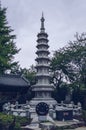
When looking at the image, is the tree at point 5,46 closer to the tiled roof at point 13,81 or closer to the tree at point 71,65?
the tiled roof at point 13,81

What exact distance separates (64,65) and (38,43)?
7.67 m

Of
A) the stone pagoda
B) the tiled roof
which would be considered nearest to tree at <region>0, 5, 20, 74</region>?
the tiled roof

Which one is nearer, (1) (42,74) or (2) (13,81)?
(2) (13,81)

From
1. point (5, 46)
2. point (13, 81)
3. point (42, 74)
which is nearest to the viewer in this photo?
point (5, 46)

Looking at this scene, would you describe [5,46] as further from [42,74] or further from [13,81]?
[42,74]

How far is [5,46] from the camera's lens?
26625 mm

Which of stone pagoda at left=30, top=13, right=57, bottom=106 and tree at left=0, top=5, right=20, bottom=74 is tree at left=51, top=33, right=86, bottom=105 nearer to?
stone pagoda at left=30, top=13, right=57, bottom=106

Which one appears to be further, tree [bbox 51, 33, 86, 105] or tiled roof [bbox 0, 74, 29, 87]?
tree [bbox 51, 33, 86, 105]

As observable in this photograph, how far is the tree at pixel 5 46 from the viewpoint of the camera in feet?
84.4

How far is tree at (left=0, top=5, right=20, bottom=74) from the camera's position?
84.4 feet

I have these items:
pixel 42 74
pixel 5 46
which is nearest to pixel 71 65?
pixel 42 74

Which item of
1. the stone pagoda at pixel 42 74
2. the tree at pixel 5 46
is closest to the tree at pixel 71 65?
the stone pagoda at pixel 42 74

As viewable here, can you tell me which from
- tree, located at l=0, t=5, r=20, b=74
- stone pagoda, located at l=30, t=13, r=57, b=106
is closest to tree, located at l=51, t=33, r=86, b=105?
stone pagoda, located at l=30, t=13, r=57, b=106

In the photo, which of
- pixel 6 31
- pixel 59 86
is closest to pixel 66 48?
pixel 59 86
